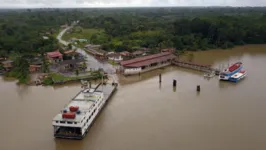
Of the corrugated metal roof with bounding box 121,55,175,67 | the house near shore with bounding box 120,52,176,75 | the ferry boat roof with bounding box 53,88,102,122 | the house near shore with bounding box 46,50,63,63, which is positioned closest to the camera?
the ferry boat roof with bounding box 53,88,102,122

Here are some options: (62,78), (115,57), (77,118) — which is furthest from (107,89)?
(115,57)

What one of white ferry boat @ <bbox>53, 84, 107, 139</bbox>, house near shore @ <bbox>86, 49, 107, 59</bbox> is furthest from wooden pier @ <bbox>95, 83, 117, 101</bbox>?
house near shore @ <bbox>86, 49, 107, 59</bbox>

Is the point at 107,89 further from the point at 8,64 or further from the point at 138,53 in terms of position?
the point at 8,64

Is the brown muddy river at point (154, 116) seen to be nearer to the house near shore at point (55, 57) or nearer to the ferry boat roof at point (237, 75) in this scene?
the ferry boat roof at point (237, 75)

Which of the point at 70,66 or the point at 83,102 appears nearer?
the point at 83,102

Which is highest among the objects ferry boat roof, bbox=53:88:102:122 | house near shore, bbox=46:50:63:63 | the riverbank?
house near shore, bbox=46:50:63:63

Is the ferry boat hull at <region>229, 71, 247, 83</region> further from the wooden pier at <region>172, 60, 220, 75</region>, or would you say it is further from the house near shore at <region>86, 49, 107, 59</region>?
the house near shore at <region>86, 49, 107, 59</region>

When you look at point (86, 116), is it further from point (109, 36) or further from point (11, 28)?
point (11, 28)
